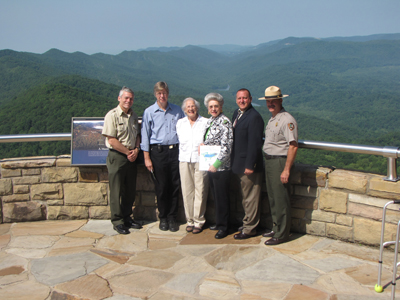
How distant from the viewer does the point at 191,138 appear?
4.19 m

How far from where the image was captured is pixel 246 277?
3.27 metres

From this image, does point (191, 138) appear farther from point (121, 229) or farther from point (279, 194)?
point (121, 229)

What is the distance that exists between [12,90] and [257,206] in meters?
72.5

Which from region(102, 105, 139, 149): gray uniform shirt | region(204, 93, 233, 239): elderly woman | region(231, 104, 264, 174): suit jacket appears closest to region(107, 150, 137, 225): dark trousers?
region(102, 105, 139, 149): gray uniform shirt

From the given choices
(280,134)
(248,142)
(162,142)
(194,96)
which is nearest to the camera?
(280,134)

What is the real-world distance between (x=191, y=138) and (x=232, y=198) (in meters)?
0.94

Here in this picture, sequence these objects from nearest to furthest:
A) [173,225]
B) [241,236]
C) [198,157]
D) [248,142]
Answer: [248,142], [241,236], [198,157], [173,225]

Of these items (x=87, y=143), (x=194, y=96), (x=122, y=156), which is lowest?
(x=122, y=156)

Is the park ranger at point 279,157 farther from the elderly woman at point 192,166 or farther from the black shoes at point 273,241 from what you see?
the elderly woman at point 192,166

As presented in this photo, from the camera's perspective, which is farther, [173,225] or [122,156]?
[173,225]

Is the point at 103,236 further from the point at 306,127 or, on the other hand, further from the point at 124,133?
the point at 306,127

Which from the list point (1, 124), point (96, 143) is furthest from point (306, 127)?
point (96, 143)

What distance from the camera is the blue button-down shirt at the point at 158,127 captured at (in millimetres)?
4325

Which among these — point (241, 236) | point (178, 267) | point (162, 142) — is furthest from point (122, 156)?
point (241, 236)
